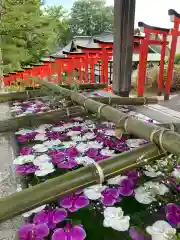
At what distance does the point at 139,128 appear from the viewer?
3.91 ft

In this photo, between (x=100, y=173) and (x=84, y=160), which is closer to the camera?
(x=100, y=173)

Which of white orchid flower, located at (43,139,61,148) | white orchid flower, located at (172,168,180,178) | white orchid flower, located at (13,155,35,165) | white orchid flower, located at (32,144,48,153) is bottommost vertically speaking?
white orchid flower, located at (43,139,61,148)

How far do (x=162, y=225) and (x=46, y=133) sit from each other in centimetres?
111

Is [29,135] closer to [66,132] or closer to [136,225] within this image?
[66,132]

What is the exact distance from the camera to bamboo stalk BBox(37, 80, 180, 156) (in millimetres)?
930

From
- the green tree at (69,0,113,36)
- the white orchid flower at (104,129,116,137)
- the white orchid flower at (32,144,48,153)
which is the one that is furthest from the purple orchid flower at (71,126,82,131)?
the green tree at (69,0,113,36)

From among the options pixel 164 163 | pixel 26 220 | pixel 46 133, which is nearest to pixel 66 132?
pixel 46 133

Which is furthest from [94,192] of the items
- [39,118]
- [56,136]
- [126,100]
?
[126,100]

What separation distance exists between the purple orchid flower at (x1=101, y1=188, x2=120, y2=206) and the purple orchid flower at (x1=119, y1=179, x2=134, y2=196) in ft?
0.08

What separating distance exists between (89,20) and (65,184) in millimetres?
38410

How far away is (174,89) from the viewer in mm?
6258

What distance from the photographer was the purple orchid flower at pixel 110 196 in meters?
0.97

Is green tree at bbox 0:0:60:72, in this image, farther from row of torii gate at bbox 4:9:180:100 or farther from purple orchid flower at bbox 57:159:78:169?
purple orchid flower at bbox 57:159:78:169

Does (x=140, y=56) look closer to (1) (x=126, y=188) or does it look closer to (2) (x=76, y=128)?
(2) (x=76, y=128)
